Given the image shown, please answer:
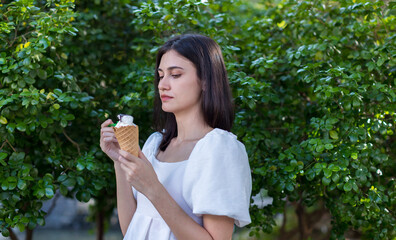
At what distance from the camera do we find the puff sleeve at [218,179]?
1587mm

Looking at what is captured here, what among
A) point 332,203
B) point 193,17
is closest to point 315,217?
point 332,203

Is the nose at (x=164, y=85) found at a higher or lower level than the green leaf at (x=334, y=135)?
higher

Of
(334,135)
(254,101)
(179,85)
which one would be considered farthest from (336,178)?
(179,85)

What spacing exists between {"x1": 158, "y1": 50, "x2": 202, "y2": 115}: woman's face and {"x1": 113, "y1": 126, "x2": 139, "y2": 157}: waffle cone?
0.82 ft

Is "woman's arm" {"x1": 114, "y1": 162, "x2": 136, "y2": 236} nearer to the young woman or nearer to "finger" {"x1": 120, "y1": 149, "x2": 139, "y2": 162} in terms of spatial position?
the young woman

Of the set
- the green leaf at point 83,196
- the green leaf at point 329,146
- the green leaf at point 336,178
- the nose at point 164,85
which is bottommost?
the green leaf at point 83,196

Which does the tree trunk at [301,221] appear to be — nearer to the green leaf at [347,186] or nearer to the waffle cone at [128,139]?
the green leaf at [347,186]

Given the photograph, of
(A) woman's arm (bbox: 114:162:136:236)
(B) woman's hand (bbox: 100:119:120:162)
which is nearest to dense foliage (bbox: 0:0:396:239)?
(A) woman's arm (bbox: 114:162:136:236)

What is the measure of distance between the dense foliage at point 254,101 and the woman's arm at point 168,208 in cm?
86

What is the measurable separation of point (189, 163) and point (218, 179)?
14 cm

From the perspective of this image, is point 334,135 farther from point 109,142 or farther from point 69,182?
point 69,182

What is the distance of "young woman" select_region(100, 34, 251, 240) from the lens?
1585 millimetres

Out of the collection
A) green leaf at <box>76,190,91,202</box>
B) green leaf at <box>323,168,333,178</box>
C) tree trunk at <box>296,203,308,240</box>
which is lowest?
tree trunk at <box>296,203,308,240</box>

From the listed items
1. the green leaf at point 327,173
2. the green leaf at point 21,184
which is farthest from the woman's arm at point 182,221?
the green leaf at point 21,184
